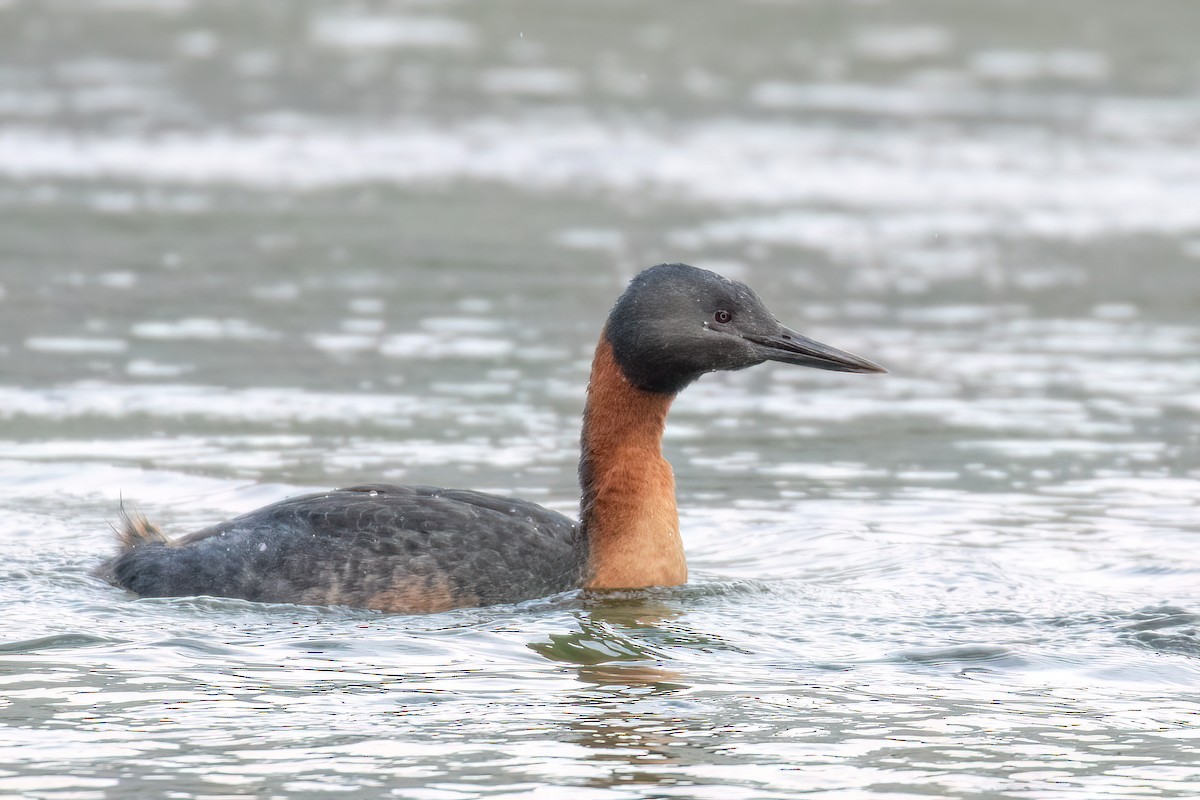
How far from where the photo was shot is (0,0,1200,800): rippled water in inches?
295

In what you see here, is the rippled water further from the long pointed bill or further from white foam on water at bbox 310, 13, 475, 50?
the long pointed bill

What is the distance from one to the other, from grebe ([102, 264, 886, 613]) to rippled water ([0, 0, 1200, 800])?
0.48 feet

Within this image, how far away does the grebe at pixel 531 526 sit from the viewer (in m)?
9.11

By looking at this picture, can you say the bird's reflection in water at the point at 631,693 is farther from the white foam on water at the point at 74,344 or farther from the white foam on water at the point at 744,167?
the white foam on water at the point at 744,167

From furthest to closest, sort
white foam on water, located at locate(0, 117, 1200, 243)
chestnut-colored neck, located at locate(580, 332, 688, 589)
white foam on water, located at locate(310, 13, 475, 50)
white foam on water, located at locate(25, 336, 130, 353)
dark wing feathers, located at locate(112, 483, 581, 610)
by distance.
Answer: white foam on water, located at locate(310, 13, 475, 50), white foam on water, located at locate(0, 117, 1200, 243), white foam on water, located at locate(25, 336, 130, 353), chestnut-colored neck, located at locate(580, 332, 688, 589), dark wing feathers, located at locate(112, 483, 581, 610)

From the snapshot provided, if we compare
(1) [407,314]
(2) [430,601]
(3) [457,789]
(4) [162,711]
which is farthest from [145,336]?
(3) [457,789]

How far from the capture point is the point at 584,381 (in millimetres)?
14516

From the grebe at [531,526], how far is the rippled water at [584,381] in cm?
15

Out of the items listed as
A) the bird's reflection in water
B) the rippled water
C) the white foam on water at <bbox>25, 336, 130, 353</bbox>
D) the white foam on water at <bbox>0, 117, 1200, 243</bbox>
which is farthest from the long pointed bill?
the white foam on water at <bbox>0, 117, 1200, 243</bbox>

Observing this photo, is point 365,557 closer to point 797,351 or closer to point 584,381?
point 797,351

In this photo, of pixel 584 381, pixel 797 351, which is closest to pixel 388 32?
pixel 584 381

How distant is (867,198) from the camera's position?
70.6ft

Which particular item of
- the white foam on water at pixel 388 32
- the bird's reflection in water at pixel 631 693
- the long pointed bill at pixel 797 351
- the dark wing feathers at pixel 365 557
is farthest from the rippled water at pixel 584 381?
the long pointed bill at pixel 797 351

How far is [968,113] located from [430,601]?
1904cm
